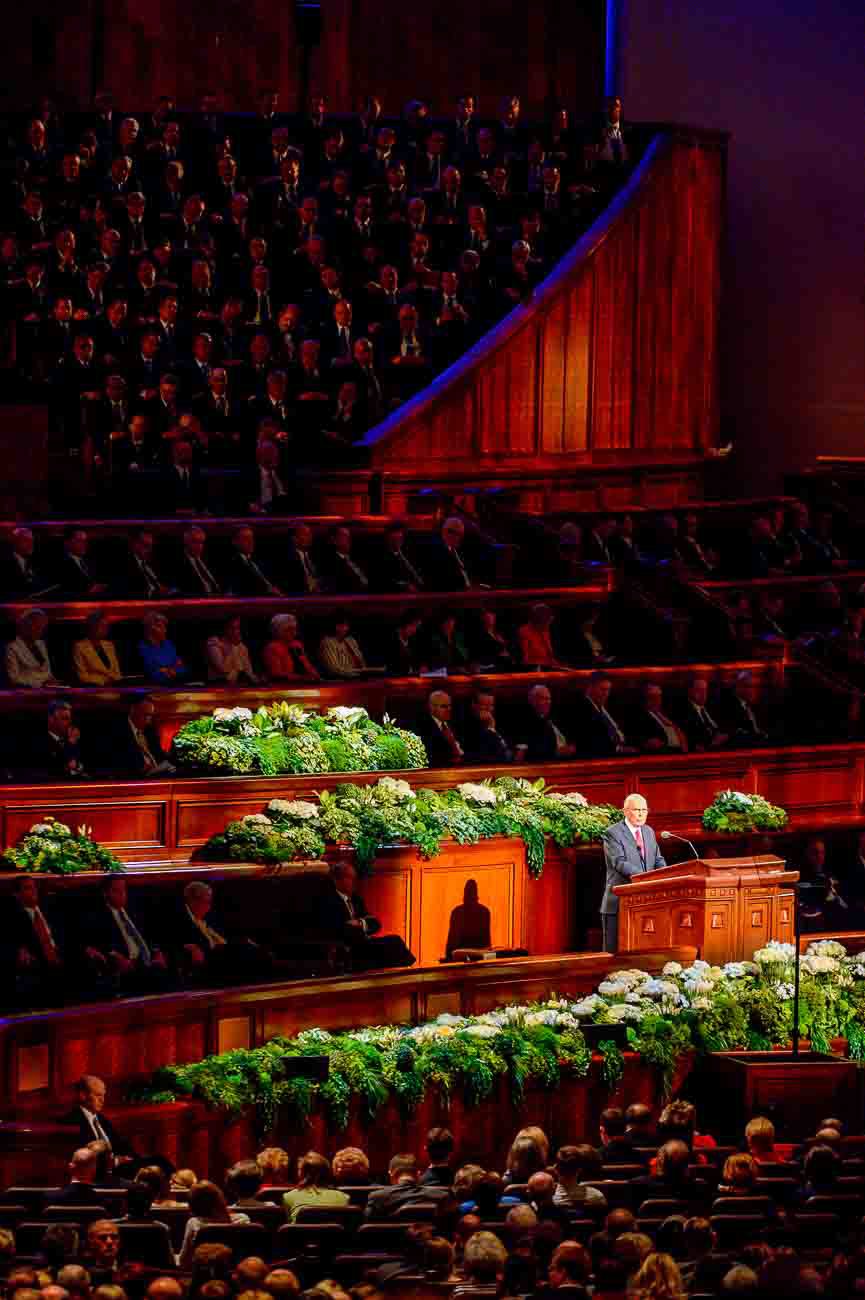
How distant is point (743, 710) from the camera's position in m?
12.7

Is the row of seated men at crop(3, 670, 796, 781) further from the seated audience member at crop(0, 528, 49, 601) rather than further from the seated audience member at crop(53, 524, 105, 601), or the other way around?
the seated audience member at crop(0, 528, 49, 601)

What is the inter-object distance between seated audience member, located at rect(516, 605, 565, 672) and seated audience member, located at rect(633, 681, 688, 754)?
18.6 inches

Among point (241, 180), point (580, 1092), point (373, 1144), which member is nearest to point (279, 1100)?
point (373, 1144)

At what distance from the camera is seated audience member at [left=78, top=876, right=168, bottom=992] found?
30.7ft

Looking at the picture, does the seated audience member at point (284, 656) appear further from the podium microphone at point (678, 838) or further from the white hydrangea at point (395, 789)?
the podium microphone at point (678, 838)

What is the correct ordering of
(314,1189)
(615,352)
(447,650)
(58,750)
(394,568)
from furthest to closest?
1. (615,352)
2. (394,568)
3. (447,650)
4. (58,750)
5. (314,1189)

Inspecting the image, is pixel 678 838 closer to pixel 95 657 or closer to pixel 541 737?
pixel 541 737

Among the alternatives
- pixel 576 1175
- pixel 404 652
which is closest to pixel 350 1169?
pixel 576 1175

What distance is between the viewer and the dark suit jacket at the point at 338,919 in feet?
33.1

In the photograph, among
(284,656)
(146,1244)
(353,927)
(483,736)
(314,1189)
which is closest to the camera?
(146,1244)

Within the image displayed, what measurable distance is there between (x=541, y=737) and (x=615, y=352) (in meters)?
4.47

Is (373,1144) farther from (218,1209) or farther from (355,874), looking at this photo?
(218,1209)

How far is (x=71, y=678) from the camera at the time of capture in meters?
11.2

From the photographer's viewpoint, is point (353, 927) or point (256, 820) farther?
point (256, 820)
